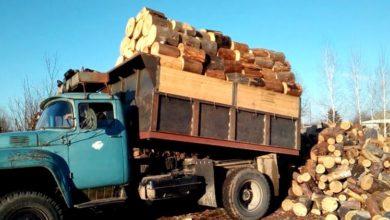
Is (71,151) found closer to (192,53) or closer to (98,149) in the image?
(98,149)

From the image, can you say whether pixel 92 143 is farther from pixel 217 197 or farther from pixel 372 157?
pixel 372 157

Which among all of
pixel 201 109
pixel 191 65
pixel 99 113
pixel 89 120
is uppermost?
pixel 191 65

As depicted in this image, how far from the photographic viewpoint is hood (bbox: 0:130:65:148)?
649 centimetres

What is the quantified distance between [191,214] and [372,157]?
5040 mm

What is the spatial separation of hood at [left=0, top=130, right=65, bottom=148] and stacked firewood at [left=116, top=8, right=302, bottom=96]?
2.31 metres

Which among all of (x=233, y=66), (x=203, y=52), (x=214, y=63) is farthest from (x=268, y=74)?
(x=203, y=52)

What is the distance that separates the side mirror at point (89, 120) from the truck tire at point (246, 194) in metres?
3.10

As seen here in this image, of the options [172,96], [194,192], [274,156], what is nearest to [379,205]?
[274,156]

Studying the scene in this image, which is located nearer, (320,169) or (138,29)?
(138,29)

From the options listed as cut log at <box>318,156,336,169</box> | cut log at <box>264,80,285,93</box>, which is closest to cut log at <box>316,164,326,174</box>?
cut log at <box>318,156,336,169</box>

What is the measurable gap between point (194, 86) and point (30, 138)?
10.1ft

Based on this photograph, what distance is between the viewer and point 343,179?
9.97m

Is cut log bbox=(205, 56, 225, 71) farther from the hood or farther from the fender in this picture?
Result: the fender

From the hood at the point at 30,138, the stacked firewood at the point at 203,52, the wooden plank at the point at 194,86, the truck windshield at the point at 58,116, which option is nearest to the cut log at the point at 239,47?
the stacked firewood at the point at 203,52
